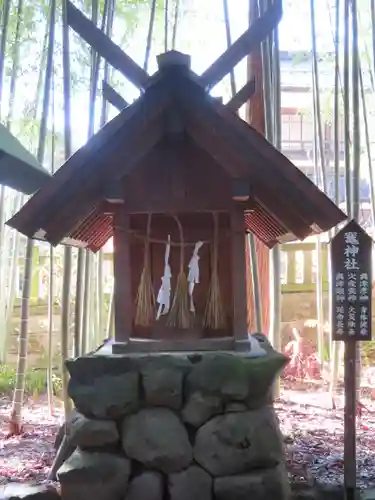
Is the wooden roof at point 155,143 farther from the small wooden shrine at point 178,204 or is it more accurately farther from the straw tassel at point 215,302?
the straw tassel at point 215,302

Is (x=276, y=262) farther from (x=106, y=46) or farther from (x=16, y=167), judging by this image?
(x=16, y=167)

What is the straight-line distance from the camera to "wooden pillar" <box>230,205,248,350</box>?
3445 mm

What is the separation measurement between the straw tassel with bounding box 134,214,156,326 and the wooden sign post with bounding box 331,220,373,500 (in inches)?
44.1

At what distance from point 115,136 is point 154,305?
1040 mm

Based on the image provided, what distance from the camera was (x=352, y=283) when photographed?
3.60 metres

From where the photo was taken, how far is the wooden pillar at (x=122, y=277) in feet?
11.3

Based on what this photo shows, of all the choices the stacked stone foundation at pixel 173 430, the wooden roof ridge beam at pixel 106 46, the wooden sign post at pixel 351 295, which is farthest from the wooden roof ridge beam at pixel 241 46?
the stacked stone foundation at pixel 173 430

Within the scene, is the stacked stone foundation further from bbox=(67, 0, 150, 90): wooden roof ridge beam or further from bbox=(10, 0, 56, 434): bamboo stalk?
bbox=(10, 0, 56, 434): bamboo stalk

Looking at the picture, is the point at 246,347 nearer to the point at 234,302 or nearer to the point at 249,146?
the point at 234,302

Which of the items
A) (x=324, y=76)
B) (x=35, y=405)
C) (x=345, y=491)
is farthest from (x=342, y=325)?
(x=324, y=76)

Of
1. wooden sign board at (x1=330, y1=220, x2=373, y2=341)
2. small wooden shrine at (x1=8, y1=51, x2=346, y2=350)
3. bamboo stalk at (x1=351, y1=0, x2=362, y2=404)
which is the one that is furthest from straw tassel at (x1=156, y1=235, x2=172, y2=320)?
bamboo stalk at (x1=351, y1=0, x2=362, y2=404)

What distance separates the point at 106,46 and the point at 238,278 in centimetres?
160

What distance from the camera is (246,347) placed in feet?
11.2

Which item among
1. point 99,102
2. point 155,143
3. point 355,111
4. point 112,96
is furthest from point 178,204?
point 99,102
